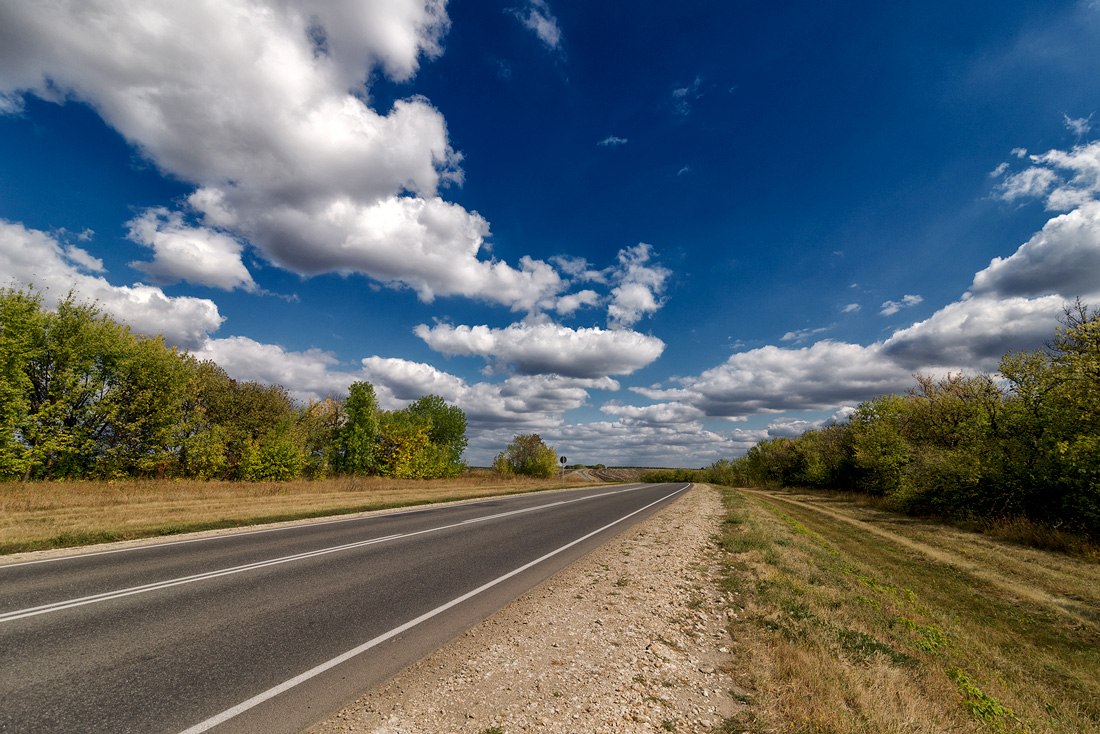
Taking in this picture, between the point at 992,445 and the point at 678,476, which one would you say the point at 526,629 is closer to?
the point at 992,445

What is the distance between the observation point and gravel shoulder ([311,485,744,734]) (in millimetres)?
3883

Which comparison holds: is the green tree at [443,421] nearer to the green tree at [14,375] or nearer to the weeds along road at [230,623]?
the green tree at [14,375]

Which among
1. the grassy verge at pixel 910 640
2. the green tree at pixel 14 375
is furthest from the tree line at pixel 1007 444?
the green tree at pixel 14 375

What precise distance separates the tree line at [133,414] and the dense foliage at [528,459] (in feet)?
116

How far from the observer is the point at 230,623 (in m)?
5.62

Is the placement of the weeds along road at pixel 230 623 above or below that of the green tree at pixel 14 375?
below

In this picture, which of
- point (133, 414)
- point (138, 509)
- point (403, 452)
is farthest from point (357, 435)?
point (138, 509)

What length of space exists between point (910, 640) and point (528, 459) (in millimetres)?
71547

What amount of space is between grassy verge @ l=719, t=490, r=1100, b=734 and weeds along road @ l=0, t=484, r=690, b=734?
4.12 m

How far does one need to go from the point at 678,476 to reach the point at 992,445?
86.9 metres

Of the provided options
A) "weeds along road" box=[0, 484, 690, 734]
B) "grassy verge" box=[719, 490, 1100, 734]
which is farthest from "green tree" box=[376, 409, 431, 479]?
"grassy verge" box=[719, 490, 1100, 734]

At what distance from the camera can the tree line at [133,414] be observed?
2155cm

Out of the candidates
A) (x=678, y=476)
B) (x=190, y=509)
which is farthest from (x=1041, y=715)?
(x=678, y=476)

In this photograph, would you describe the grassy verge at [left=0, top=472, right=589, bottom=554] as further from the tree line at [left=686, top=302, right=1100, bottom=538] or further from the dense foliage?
the dense foliage
